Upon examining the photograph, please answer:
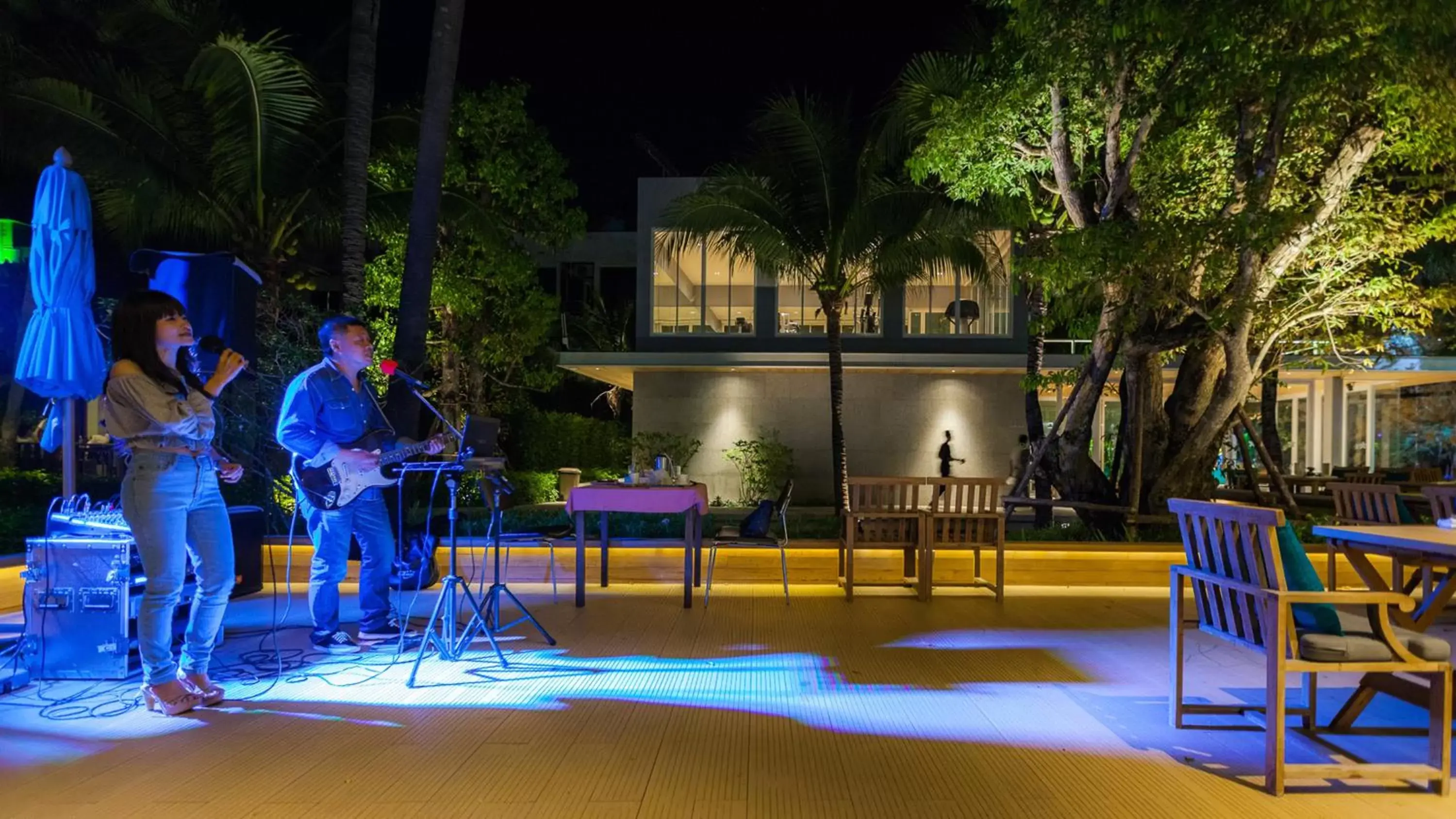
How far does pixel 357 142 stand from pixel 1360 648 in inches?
352

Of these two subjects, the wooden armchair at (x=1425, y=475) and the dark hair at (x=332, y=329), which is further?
the wooden armchair at (x=1425, y=475)

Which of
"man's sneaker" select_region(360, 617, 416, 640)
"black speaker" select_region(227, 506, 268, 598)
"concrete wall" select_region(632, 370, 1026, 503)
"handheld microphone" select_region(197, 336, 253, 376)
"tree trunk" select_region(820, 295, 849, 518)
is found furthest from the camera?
"concrete wall" select_region(632, 370, 1026, 503)

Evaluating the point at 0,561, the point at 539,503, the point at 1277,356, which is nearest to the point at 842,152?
the point at 1277,356

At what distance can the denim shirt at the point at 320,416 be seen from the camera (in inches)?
192

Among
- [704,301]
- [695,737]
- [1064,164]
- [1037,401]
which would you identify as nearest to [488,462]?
[695,737]

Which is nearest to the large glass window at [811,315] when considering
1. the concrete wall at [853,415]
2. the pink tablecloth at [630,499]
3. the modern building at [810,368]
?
the modern building at [810,368]

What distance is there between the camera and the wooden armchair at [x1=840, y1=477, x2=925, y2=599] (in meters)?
7.21

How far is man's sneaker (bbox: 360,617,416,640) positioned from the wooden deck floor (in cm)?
26

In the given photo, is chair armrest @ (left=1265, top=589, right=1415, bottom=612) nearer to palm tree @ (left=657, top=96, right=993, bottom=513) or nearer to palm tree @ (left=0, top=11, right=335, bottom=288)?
palm tree @ (left=657, top=96, right=993, bottom=513)

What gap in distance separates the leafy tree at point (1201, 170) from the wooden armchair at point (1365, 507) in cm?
219

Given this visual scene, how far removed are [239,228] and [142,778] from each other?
28.9ft

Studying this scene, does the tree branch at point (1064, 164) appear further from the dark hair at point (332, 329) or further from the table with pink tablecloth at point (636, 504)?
the dark hair at point (332, 329)

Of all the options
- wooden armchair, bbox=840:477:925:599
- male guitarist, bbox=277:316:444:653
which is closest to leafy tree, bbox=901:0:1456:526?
wooden armchair, bbox=840:477:925:599

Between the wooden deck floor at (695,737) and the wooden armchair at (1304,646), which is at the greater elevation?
the wooden armchair at (1304,646)
